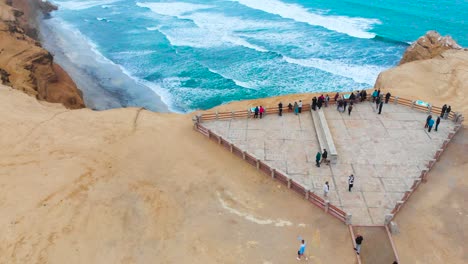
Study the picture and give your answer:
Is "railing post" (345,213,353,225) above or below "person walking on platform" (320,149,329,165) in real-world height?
below

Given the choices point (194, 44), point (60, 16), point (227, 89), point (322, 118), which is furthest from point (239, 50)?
point (60, 16)

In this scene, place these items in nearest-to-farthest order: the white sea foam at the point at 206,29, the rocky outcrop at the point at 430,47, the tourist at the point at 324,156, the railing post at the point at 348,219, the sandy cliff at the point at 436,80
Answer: the railing post at the point at 348,219 → the tourist at the point at 324,156 → the sandy cliff at the point at 436,80 → the rocky outcrop at the point at 430,47 → the white sea foam at the point at 206,29

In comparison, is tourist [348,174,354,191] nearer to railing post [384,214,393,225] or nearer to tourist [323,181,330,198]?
tourist [323,181,330,198]

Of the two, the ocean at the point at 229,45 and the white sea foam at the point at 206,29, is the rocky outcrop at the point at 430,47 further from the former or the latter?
the white sea foam at the point at 206,29

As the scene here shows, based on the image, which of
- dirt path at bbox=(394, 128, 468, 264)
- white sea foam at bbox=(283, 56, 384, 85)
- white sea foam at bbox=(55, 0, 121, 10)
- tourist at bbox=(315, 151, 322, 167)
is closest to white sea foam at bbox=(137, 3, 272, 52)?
white sea foam at bbox=(283, 56, 384, 85)

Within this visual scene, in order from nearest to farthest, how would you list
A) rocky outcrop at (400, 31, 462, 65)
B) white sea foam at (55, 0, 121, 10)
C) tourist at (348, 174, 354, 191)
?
tourist at (348, 174, 354, 191)
rocky outcrop at (400, 31, 462, 65)
white sea foam at (55, 0, 121, 10)

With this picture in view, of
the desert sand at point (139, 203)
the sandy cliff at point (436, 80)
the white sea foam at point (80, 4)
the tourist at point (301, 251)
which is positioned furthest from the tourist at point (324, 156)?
the white sea foam at point (80, 4)
